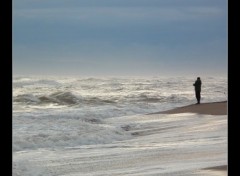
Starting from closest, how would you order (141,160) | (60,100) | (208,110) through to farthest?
(141,160) < (208,110) < (60,100)

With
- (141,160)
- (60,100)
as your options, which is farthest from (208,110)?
(60,100)

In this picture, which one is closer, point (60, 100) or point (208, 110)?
point (208, 110)

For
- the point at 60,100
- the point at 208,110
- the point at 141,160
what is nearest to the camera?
the point at 141,160

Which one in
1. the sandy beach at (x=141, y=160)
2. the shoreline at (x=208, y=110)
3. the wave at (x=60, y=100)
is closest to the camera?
the sandy beach at (x=141, y=160)

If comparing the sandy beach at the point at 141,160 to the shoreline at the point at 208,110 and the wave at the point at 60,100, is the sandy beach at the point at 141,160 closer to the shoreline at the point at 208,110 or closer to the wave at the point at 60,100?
the shoreline at the point at 208,110

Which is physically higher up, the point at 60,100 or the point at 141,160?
the point at 60,100

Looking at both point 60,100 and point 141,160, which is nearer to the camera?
point 141,160

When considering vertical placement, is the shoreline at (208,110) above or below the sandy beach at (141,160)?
above

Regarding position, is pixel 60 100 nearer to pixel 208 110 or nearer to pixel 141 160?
pixel 208 110

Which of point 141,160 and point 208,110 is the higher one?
point 208,110

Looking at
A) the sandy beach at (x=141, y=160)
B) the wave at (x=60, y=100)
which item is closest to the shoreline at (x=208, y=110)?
the sandy beach at (x=141, y=160)

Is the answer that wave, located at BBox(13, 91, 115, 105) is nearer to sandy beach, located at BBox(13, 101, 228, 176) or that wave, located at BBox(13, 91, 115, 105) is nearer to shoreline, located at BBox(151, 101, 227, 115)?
shoreline, located at BBox(151, 101, 227, 115)
